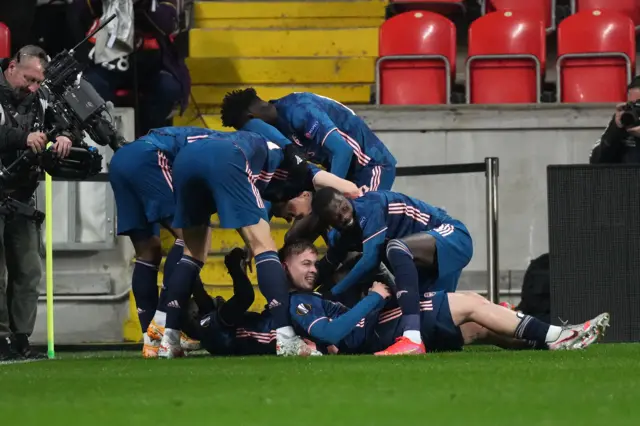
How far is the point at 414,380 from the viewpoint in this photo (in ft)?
14.5

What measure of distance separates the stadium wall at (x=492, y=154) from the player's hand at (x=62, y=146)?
107 inches

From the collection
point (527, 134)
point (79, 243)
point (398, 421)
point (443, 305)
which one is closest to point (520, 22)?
point (527, 134)

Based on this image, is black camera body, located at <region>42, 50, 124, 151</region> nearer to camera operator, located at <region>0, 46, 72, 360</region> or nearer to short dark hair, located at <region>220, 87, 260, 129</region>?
camera operator, located at <region>0, 46, 72, 360</region>

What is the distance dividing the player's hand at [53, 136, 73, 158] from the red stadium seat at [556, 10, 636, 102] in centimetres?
464

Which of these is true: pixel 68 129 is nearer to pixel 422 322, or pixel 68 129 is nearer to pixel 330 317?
pixel 330 317

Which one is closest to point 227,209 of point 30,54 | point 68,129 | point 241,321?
point 241,321

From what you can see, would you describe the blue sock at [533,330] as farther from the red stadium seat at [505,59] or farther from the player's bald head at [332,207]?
the red stadium seat at [505,59]

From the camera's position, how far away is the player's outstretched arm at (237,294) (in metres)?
6.46

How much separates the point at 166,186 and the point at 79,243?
2.91 metres

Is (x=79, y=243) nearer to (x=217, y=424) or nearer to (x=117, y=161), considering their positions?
(x=117, y=161)

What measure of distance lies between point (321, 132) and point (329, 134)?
61 millimetres

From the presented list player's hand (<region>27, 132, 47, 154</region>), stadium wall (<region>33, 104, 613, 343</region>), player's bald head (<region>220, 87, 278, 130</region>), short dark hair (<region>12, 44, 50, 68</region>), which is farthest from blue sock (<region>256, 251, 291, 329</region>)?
stadium wall (<region>33, 104, 613, 343</region>)

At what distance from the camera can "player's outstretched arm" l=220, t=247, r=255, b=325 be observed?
254 inches

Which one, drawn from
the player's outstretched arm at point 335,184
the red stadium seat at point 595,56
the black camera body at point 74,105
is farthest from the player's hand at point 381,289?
the red stadium seat at point 595,56
